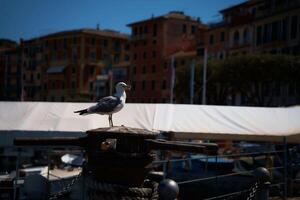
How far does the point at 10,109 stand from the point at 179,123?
4.24 metres

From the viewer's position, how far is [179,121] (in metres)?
11.7

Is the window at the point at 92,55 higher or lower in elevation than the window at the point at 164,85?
higher

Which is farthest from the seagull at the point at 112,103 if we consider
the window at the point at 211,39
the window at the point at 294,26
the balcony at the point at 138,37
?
Answer: the balcony at the point at 138,37

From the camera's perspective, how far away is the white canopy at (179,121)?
448 inches

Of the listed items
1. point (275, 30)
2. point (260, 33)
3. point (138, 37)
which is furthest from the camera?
point (138, 37)

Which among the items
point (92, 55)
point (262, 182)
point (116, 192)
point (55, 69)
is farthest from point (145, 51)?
point (116, 192)

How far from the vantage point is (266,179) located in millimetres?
5031

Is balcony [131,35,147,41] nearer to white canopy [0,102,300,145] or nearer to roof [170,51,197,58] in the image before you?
roof [170,51,197,58]

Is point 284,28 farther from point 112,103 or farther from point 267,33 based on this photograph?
point 112,103

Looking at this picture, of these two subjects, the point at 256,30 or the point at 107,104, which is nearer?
the point at 107,104

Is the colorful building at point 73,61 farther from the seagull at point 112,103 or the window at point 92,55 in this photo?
the seagull at point 112,103

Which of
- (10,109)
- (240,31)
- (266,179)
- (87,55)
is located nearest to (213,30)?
(240,31)

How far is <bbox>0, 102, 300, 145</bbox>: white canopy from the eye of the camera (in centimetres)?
1137

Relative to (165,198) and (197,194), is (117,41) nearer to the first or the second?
(197,194)
